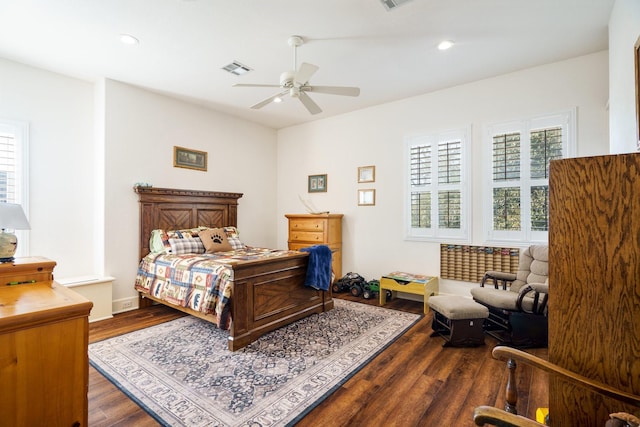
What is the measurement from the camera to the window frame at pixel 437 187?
4207 mm

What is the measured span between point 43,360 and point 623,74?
396 cm

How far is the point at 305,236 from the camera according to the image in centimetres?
536

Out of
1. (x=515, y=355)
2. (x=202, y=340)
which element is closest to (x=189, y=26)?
(x=202, y=340)

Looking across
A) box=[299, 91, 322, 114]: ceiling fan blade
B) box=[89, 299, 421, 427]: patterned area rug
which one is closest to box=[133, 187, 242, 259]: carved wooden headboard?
box=[89, 299, 421, 427]: patterned area rug

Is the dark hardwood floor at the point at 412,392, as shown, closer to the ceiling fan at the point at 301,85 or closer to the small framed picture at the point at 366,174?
the ceiling fan at the point at 301,85

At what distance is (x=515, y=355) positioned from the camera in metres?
1.32

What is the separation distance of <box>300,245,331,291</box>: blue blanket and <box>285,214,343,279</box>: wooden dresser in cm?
129

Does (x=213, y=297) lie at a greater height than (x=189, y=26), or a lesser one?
lesser

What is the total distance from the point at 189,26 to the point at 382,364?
11.6 ft

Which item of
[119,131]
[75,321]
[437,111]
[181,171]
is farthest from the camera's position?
[181,171]

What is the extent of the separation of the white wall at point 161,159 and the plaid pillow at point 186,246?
23.1 inches

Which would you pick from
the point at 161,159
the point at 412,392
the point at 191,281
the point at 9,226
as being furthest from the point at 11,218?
the point at 412,392

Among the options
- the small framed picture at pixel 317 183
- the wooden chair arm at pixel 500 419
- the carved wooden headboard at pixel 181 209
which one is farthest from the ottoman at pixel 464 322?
the carved wooden headboard at pixel 181 209

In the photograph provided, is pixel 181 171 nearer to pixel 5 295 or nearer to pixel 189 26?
pixel 189 26
